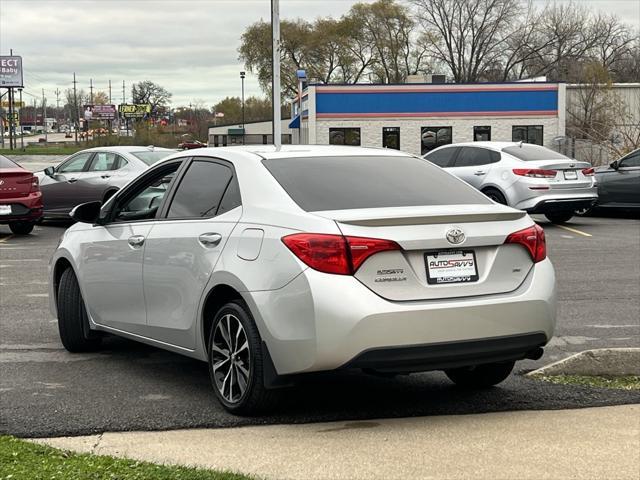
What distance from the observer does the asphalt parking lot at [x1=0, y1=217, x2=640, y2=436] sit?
522 cm

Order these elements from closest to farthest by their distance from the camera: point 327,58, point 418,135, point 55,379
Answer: point 55,379, point 418,135, point 327,58

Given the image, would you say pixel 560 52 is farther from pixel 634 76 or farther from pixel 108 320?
pixel 108 320

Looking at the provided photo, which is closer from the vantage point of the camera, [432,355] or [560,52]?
[432,355]

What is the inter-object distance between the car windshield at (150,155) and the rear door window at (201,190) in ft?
37.0

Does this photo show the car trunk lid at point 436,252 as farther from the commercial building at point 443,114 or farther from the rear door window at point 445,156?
the commercial building at point 443,114

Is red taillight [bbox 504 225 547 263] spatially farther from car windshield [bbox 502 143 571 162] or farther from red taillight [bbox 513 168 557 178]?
car windshield [bbox 502 143 571 162]

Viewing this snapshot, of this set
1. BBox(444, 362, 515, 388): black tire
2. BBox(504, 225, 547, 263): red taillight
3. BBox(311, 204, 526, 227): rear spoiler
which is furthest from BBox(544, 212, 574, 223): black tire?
BBox(311, 204, 526, 227): rear spoiler

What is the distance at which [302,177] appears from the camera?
17.9 ft

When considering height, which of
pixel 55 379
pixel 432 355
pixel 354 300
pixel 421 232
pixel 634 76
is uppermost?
pixel 634 76

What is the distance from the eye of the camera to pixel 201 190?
5.86 m

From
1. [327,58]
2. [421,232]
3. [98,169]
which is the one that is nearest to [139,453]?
[421,232]

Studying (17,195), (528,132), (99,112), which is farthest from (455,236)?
(99,112)

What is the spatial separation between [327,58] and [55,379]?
274ft

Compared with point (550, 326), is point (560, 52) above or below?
above
